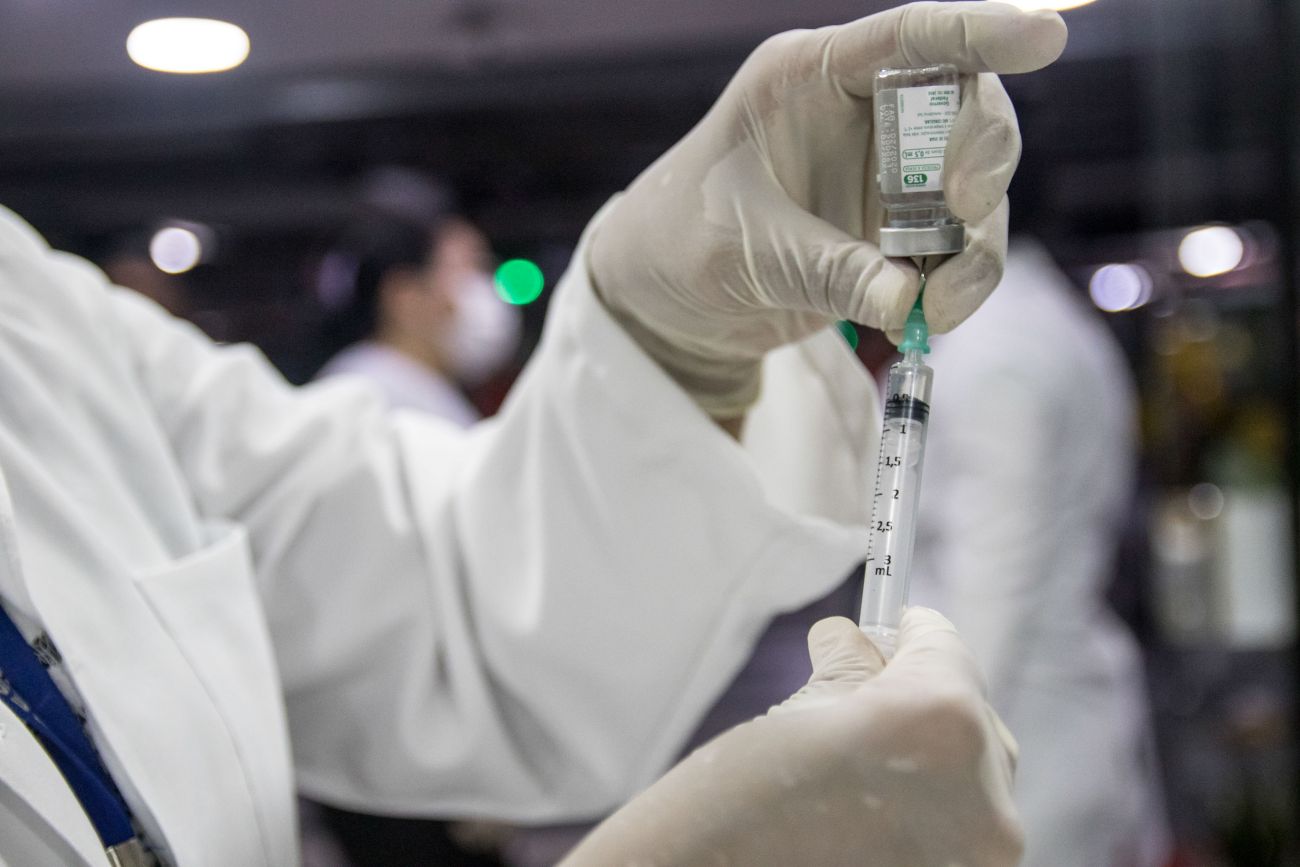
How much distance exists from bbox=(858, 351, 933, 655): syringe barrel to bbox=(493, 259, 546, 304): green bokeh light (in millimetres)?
1202

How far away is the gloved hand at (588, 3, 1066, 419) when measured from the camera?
43cm

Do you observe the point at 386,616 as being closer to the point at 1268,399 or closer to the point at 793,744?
the point at 793,744

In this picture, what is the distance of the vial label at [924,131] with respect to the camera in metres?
0.44

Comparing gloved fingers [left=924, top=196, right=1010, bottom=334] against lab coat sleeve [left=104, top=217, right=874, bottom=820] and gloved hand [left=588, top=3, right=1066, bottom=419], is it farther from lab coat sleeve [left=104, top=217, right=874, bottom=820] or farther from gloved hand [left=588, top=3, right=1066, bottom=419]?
lab coat sleeve [left=104, top=217, right=874, bottom=820]

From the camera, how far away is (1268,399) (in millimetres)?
1860

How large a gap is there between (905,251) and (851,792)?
0.71 ft

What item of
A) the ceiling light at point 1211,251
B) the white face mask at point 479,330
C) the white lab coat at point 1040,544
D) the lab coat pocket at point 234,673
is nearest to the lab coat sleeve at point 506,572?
the lab coat pocket at point 234,673

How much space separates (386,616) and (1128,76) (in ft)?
4.02

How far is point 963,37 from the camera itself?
43 centimetres

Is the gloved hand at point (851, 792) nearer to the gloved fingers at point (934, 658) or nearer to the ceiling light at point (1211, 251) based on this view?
the gloved fingers at point (934, 658)

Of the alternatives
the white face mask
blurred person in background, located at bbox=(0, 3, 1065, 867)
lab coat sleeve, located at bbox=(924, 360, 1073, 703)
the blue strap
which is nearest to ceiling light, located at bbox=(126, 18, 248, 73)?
blurred person in background, located at bbox=(0, 3, 1065, 867)

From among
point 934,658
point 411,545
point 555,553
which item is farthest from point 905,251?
point 411,545

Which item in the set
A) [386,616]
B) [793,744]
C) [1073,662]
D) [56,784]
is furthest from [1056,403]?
[56,784]

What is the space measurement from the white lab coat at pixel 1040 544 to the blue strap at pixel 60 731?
0.84m
